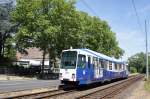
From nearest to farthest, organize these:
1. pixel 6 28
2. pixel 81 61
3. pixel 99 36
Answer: pixel 81 61, pixel 6 28, pixel 99 36

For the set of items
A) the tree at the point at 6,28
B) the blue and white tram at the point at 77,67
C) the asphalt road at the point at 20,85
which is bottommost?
the asphalt road at the point at 20,85

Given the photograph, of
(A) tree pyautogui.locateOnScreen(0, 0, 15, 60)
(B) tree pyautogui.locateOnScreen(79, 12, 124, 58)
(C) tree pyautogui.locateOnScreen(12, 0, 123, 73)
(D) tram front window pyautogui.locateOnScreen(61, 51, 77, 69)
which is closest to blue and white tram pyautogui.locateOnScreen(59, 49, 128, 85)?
(D) tram front window pyautogui.locateOnScreen(61, 51, 77, 69)

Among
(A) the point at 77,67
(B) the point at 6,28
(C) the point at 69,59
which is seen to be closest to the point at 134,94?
(A) the point at 77,67

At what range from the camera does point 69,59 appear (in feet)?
94.9

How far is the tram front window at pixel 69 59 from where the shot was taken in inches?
1123

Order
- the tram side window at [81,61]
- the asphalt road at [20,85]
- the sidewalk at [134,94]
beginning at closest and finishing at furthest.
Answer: the sidewalk at [134,94] < the asphalt road at [20,85] < the tram side window at [81,61]

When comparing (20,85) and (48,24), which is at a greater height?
(48,24)

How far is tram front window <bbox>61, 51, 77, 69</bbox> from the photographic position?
93.6 ft

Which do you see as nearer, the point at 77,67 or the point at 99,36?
the point at 77,67

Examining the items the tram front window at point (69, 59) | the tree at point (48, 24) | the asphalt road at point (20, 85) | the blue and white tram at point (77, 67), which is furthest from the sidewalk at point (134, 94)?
the tree at point (48, 24)

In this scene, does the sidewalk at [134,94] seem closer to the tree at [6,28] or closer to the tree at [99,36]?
the tree at [6,28]

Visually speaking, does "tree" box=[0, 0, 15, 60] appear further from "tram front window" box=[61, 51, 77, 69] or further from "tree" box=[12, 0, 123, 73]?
"tram front window" box=[61, 51, 77, 69]

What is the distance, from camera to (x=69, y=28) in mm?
58938

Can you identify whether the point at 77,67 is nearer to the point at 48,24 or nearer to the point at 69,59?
the point at 69,59
